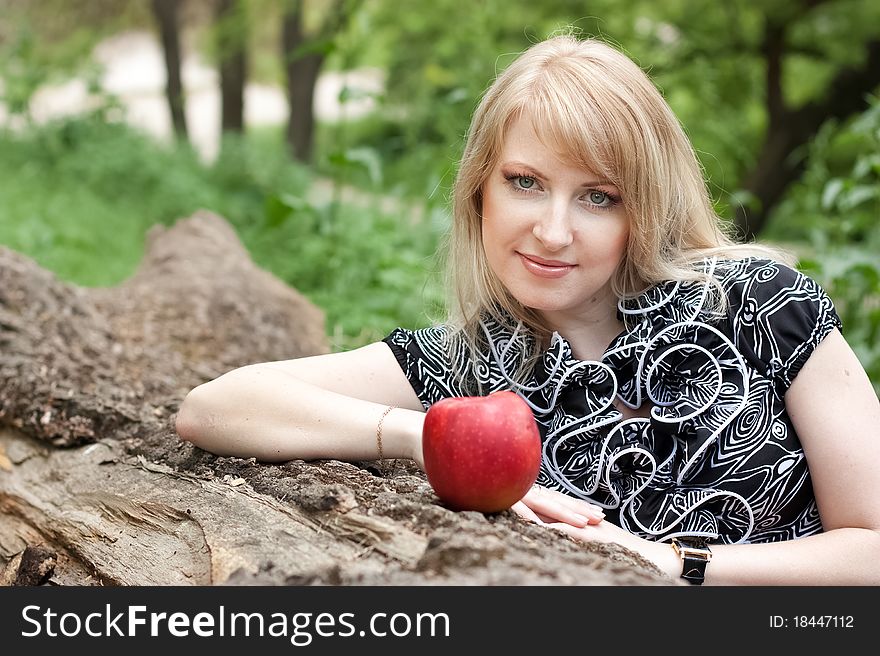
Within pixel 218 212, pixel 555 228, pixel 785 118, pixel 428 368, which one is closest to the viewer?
pixel 555 228

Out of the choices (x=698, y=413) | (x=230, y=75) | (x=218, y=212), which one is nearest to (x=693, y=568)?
(x=698, y=413)

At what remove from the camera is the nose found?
1.94 m

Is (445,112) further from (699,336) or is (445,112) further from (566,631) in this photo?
(566,631)

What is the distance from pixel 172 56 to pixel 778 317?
36.5 feet

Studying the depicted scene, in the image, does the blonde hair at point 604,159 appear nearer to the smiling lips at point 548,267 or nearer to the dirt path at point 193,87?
the smiling lips at point 548,267

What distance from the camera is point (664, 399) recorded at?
6.87 feet

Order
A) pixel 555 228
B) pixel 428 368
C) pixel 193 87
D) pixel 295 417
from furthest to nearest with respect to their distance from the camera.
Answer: pixel 193 87, pixel 428 368, pixel 295 417, pixel 555 228

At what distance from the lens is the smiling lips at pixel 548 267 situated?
79.0 inches

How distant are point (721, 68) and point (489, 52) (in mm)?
4717

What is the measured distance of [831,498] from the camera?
1.96 m

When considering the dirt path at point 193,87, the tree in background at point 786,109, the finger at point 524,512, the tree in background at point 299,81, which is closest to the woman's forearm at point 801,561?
the finger at point 524,512

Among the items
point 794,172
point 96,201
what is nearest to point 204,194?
point 96,201

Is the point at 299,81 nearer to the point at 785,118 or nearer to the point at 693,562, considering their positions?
the point at 785,118

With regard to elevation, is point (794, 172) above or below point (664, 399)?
above
